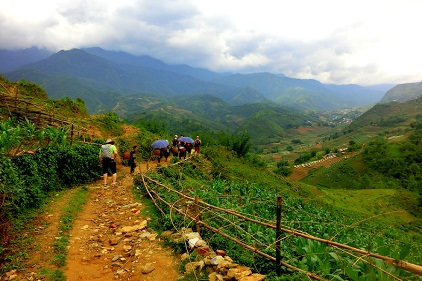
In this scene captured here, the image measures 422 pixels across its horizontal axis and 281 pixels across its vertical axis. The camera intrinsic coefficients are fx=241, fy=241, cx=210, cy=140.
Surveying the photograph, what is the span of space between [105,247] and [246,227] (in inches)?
153

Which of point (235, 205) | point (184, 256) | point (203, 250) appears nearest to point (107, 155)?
point (235, 205)

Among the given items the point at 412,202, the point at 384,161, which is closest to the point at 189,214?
the point at 412,202

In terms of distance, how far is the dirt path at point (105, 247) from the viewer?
5332 millimetres

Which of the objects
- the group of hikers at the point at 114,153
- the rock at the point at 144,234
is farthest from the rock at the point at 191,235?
the group of hikers at the point at 114,153

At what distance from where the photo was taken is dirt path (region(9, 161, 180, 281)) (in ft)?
17.5

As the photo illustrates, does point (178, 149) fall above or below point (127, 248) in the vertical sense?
above

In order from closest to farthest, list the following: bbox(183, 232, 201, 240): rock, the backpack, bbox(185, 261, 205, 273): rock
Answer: bbox(185, 261, 205, 273): rock
bbox(183, 232, 201, 240): rock
the backpack

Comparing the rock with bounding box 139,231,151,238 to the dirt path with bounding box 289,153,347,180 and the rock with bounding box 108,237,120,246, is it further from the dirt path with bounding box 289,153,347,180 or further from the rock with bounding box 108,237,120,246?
the dirt path with bounding box 289,153,347,180

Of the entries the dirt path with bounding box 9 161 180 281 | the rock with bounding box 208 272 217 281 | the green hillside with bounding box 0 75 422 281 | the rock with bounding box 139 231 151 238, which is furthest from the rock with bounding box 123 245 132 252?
the rock with bounding box 208 272 217 281

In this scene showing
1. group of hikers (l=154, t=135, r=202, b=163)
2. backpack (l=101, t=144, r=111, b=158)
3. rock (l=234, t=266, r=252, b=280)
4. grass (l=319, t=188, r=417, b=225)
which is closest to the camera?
rock (l=234, t=266, r=252, b=280)

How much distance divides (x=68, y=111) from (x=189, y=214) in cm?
2014

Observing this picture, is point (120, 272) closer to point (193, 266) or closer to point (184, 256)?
point (184, 256)

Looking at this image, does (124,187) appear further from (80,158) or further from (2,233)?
(2,233)

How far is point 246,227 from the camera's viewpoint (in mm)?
6945
